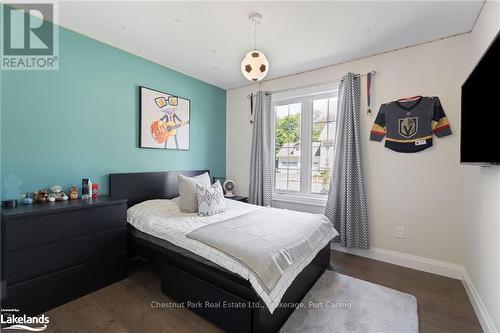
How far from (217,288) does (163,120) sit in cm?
246

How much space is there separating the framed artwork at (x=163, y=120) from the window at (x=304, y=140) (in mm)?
1536

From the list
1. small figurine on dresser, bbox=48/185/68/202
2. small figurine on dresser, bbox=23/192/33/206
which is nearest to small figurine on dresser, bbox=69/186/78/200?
small figurine on dresser, bbox=48/185/68/202

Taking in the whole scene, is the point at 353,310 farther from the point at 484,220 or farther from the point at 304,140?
the point at 304,140

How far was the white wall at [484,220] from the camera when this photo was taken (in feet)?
5.09

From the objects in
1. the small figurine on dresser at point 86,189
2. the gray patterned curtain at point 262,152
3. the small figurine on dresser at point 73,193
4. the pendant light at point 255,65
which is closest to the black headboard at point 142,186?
the small figurine on dresser at point 86,189

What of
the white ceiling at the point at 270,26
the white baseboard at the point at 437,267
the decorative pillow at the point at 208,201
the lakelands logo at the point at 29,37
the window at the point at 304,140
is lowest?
the white baseboard at the point at 437,267

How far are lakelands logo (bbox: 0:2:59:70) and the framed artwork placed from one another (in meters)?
0.94

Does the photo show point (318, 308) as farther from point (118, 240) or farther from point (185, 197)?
point (118, 240)

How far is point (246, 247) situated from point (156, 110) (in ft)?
7.93

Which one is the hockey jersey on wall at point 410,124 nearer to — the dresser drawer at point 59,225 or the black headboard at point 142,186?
the black headboard at point 142,186

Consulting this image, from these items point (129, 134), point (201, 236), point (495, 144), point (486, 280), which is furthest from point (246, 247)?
point (129, 134)

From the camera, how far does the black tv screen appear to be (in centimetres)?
138

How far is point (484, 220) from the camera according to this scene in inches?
71.5

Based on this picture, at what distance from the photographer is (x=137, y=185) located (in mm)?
2938
